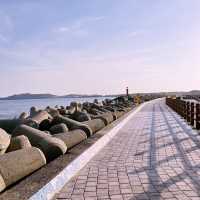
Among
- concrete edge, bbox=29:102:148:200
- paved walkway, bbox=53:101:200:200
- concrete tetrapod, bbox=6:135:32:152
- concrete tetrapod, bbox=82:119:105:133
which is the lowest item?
paved walkway, bbox=53:101:200:200

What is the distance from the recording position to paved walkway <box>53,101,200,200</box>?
17.5 ft

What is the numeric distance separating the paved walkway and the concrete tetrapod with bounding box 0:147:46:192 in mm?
691

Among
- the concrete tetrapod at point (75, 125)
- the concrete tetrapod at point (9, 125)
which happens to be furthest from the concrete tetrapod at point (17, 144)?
the concrete tetrapod at point (9, 125)

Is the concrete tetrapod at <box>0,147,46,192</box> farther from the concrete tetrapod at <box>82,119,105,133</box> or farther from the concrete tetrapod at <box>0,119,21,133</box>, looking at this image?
the concrete tetrapod at <box>0,119,21,133</box>

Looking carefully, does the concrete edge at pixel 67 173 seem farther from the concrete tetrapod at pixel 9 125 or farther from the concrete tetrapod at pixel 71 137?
the concrete tetrapod at pixel 9 125

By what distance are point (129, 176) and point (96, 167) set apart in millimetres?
959

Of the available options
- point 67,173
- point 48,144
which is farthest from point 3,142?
point 67,173

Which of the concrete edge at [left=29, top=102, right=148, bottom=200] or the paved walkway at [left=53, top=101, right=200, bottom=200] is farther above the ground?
the concrete edge at [left=29, top=102, right=148, bottom=200]

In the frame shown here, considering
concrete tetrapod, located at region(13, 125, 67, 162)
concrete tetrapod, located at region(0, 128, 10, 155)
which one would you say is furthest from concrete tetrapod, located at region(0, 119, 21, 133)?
concrete tetrapod, located at region(0, 128, 10, 155)

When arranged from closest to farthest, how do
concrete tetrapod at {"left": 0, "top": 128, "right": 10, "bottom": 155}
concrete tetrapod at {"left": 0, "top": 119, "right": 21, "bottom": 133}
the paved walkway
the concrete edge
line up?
the concrete edge < the paved walkway < concrete tetrapod at {"left": 0, "top": 128, "right": 10, "bottom": 155} < concrete tetrapod at {"left": 0, "top": 119, "right": 21, "bottom": 133}

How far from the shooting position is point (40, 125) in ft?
45.7

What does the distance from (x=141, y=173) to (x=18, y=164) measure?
2.05m

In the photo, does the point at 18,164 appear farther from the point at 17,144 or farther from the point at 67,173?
the point at 17,144

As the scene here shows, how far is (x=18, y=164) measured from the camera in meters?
5.89
